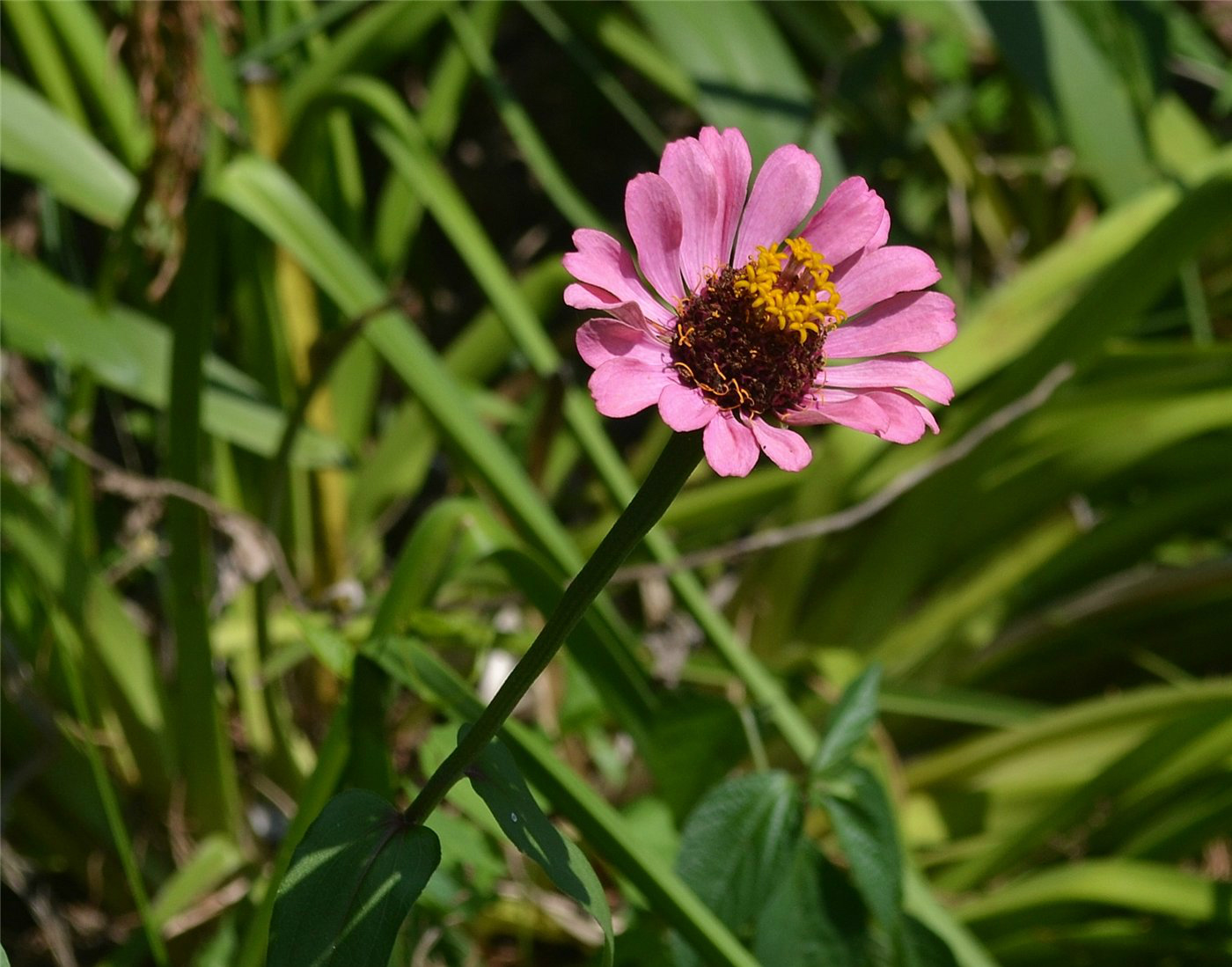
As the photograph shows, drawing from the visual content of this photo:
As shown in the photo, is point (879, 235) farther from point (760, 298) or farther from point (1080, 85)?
point (1080, 85)

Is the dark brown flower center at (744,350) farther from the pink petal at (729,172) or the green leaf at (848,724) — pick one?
the green leaf at (848,724)

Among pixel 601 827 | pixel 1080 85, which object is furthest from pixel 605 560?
pixel 1080 85

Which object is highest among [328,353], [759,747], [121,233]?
[121,233]

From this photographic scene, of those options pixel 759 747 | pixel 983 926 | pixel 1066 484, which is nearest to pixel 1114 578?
pixel 1066 484

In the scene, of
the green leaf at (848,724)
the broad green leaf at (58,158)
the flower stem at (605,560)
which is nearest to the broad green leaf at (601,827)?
the green leaf at (848,724)

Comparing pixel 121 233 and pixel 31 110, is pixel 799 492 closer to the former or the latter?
pixel 121 233
